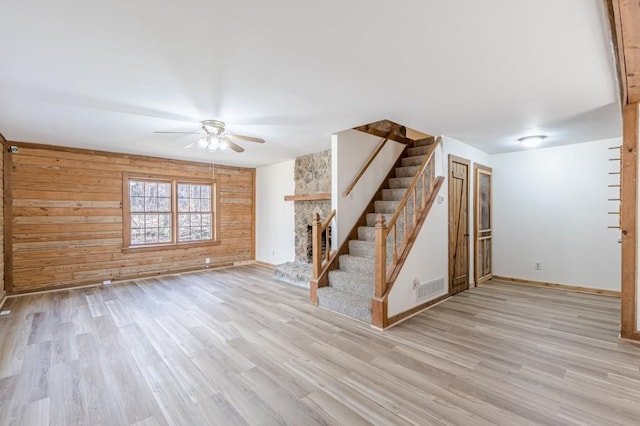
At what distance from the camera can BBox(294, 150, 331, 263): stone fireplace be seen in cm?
558

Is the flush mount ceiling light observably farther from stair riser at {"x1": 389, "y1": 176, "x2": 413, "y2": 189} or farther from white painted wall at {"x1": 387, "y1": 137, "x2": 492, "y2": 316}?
stair riser at {"x1": 389, "y1": 176, "x2": 413, "y2": 189}

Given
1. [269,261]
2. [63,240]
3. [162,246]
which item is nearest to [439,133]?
[269,261]

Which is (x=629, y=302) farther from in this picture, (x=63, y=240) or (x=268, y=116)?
(x=63, y=240)

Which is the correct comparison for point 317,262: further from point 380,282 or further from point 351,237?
point 380,282

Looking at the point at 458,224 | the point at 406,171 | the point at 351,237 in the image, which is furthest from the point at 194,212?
the point at 458,224

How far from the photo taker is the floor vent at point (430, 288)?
382 cm

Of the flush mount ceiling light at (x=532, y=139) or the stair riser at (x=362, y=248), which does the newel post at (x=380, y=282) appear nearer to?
the stair riser at (x=362, y=248)

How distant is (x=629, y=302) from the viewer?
9.73 ft

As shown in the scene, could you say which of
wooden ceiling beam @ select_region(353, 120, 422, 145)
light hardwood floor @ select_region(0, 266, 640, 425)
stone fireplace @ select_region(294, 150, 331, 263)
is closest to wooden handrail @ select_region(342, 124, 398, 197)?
wooden ceiling beam @ select_region(353, 120, 422, 145)

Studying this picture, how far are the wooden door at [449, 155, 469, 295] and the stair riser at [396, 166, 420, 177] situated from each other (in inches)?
24.0

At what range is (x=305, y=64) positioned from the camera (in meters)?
2.23

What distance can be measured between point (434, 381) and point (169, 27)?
3.11m

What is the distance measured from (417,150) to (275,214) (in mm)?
3441

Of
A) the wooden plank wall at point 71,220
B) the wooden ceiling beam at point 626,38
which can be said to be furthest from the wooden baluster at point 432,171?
the wooden plank wall at point 71,220
